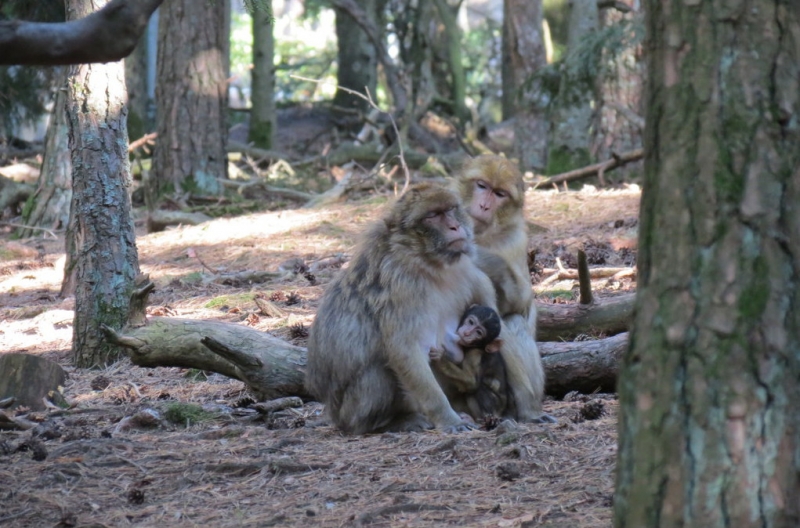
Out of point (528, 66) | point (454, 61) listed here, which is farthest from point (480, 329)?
point (454, 61)

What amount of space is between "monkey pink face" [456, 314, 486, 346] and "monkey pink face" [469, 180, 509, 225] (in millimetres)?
982

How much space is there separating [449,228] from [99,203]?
10.1ft

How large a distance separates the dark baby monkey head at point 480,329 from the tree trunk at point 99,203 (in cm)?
287

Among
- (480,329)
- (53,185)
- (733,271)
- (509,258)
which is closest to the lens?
(733,271)

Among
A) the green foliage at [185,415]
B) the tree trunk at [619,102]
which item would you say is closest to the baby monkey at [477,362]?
the green foliage at [185,415]

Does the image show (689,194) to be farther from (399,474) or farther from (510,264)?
(510,264)

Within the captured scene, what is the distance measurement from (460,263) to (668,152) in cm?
326

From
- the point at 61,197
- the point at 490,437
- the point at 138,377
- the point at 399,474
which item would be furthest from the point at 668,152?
the point at 61,197

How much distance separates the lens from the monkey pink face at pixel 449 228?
5.68m

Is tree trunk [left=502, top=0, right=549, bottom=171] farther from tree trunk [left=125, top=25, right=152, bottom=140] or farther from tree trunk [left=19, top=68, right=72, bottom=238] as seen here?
tree trunk [left=19, top=68, right=72, bottom=238]

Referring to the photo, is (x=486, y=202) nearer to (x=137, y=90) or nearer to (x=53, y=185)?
(x=53, y=185)

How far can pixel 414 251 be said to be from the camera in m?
5.75

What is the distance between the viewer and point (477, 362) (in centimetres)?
587

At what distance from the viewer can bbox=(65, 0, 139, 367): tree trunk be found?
7.26 metres
